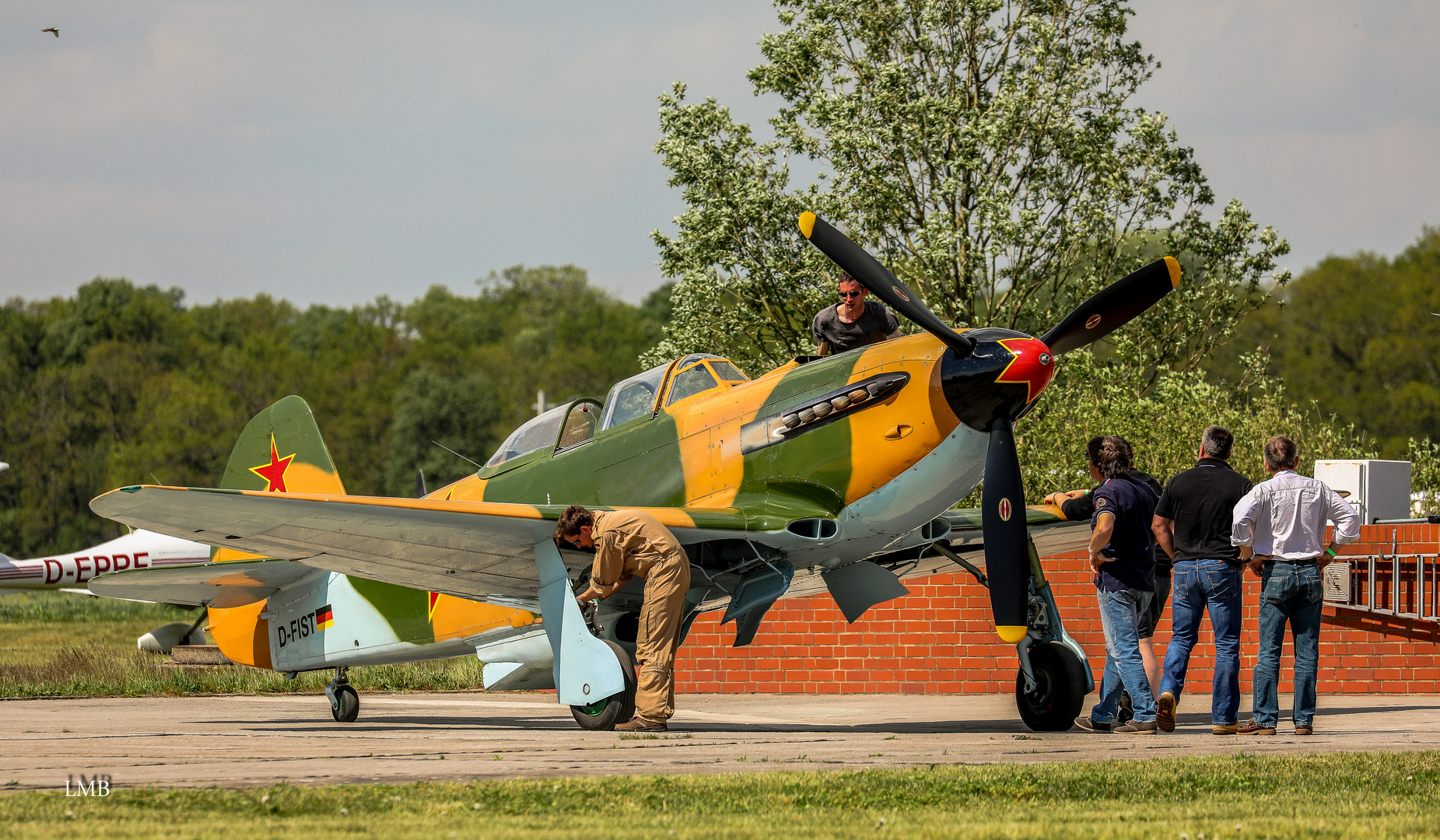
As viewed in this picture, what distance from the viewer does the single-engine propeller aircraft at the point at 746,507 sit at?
30.3ft

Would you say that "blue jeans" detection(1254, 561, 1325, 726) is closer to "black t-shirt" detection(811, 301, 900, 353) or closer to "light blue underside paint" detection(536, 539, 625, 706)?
"black t-shirt" detection(811, 301, 900, 353)

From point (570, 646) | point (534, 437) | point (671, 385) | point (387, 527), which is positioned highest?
point (671, 385)

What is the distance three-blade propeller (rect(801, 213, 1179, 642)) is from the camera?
9.27 metres

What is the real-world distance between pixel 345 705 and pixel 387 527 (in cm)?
356

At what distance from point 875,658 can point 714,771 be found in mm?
8726

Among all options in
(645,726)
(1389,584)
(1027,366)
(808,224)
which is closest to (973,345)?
(1027,366)

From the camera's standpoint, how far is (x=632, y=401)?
1105 cm

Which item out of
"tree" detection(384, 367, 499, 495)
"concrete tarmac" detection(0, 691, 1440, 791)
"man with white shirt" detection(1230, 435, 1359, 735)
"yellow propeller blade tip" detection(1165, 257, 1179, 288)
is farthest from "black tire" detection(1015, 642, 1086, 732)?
"tree" detection(384, 367, 499, 495)

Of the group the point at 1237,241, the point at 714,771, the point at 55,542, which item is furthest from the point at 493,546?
the point at 55,542

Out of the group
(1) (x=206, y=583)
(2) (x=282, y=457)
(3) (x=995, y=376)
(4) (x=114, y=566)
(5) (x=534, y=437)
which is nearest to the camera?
(3) (x=995, y=376)

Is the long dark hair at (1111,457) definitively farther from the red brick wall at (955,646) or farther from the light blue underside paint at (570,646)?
the red brick wall at (955,646)

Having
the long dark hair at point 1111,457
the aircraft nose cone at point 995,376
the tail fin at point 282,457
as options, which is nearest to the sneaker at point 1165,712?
the long dark hair at point 1111,457

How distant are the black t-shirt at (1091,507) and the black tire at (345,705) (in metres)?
6.18

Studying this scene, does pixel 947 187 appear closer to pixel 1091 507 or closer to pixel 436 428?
pixel 1091 507
